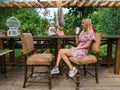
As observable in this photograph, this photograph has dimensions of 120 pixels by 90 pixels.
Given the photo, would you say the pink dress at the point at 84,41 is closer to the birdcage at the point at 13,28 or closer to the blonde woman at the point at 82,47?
the blonde woman at the point at 82,47

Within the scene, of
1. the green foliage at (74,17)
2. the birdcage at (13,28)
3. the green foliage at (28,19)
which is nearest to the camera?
the birdcage at (13,28)

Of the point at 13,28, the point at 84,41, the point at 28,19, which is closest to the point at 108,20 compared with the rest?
the point at 28,19

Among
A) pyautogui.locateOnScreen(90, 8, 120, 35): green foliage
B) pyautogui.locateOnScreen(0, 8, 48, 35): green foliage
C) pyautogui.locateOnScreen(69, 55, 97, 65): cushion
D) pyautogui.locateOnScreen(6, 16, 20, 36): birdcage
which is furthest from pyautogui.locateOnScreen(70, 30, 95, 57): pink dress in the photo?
pyautogui.locateOnScreen(90, 8, 120, 35): green foliage

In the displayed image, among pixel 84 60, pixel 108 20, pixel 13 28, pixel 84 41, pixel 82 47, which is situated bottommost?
pixel 84 60

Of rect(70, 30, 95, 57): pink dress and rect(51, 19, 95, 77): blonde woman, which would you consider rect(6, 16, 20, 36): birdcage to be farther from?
rect(70, 30, 95, 57): pink dress

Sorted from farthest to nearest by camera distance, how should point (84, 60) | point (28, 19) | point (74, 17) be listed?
point (28, 19), point (74, 17), point (84, 60)

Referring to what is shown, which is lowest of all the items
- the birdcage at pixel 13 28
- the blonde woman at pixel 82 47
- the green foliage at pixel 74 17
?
the blonde woman at pixel 82 47

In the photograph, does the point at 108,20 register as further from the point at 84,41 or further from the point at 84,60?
the point at 84,60

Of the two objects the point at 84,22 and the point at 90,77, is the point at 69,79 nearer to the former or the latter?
the point at 90,77

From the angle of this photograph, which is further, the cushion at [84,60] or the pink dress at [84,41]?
the pink dress at [84,41]

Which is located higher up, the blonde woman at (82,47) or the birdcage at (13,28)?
the birdcage at (13,28)

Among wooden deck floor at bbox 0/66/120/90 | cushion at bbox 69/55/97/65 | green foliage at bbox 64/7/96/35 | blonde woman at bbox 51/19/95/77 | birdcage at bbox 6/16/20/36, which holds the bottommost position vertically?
wooden deck floor at bbox 0/66/120/90

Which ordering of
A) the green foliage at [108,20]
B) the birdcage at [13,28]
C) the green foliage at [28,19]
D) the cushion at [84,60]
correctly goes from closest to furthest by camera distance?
the cushion at [84,60], the birdcage at [13,28], the green foliage at [28,19], the green foliage at [108,20]

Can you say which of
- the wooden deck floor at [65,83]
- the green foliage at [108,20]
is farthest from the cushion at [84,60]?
the green foliage at [108,20]
